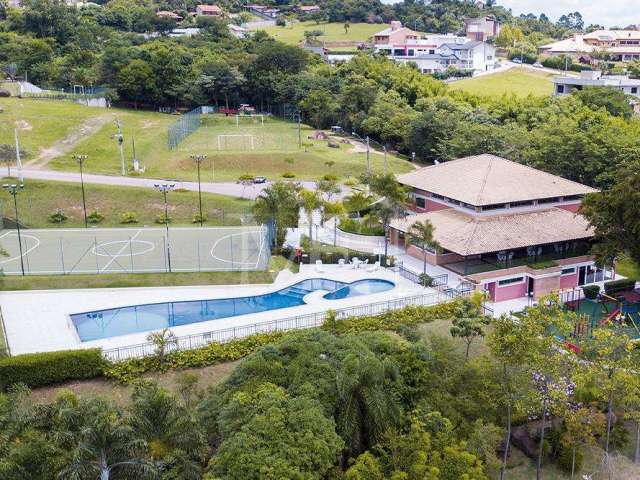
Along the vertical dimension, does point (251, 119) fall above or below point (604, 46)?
below

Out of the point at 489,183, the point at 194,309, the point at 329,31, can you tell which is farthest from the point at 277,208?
the point at 329,31

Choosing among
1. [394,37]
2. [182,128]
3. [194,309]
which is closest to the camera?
[194,309]

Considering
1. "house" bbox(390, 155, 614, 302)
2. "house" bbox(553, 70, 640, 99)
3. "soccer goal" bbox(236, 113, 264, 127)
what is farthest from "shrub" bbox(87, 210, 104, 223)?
"house" bbox(553, 70, 640, 99)

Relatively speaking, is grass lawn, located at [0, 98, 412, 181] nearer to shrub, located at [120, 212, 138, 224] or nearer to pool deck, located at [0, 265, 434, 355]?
shrub, located at [120, 212, 138, 224]

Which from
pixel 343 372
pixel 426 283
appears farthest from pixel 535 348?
pixel 426 283

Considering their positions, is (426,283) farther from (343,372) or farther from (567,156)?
(567,156)

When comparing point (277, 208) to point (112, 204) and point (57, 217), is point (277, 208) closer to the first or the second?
point (112, 204)
